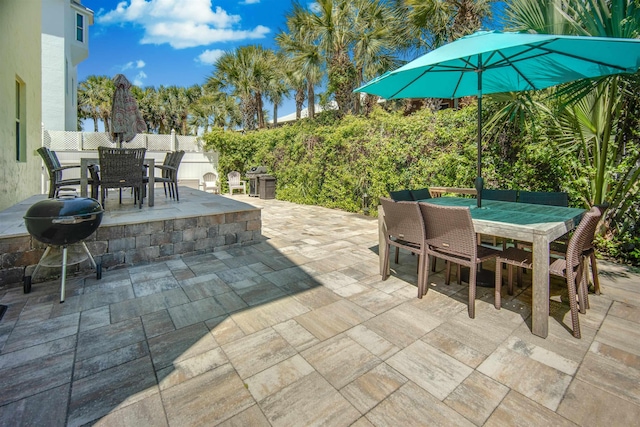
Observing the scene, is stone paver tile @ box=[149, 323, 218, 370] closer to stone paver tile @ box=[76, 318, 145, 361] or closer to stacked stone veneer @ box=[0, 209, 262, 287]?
stone paver tile @ box=[76, 318, 145, 361]

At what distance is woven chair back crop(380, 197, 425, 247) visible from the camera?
9.04 feet

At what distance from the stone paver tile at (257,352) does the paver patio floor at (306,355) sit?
0.01m

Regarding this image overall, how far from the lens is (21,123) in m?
5.65

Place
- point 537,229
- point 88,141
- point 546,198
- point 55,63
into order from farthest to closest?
point 55,63, point 88,141, point 546,198, point 537,229

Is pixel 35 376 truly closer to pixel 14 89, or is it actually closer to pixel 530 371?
pixel 530 371

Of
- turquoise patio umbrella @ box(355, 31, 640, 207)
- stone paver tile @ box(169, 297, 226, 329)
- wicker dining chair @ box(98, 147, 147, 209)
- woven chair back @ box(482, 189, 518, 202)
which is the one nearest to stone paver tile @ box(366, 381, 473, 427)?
stone paver tile @ box(169, 297, 226, 329)

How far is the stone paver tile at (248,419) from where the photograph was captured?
1458mm

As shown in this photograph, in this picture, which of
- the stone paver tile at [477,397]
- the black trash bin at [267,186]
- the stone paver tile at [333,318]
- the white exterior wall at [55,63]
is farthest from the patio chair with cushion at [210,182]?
the stone paver tile at [477,397]

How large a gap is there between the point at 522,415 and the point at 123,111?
6.77 metres

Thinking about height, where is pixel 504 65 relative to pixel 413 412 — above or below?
above

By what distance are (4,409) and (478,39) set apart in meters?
3.74

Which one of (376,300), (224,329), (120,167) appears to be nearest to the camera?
(224,329)

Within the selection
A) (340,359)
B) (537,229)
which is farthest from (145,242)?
(537,229)

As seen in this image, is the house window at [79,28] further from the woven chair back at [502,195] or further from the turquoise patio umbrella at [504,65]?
the woven chair back at [502,195]
